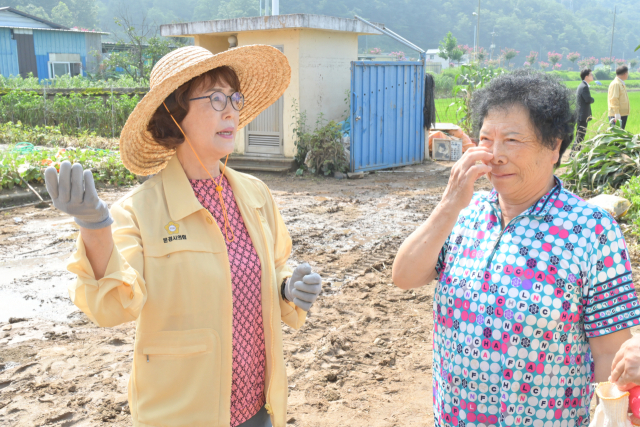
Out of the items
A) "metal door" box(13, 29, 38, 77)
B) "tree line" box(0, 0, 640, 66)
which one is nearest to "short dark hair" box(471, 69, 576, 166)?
"metal door" box(13, 29, 38, 77)

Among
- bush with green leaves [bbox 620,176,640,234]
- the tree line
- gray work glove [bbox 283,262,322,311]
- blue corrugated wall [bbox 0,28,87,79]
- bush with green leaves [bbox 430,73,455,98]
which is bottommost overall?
bush with green leaves [bbox 620,176,640,234]

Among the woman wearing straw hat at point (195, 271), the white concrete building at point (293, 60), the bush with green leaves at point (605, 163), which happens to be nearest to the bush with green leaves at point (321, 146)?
the white concrete building at point (293, 60)

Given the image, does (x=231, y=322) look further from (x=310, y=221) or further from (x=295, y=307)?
(x=310, y=221)

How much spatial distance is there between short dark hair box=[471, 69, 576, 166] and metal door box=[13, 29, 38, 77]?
31988 mm

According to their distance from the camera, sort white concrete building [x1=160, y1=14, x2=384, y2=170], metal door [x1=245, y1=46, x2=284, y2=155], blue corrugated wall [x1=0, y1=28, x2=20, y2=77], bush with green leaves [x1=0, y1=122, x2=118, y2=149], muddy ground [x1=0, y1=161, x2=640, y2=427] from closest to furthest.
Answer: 1. muddy ground [x1=0, y1=161, x2=640, y2=427]
2. white concrete building [x1=160, y1=14, x2=384, y2=170]
3. metal door [x1=245, y1=46, x2=284, y2=155]
4. bush with green leaves [x1=0, y1=122, x2=118, y2=149]
5. blue corrugated wall [x1=0, y1=28, x2=20, y2=77]

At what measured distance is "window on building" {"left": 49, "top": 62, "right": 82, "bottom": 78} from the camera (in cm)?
3036

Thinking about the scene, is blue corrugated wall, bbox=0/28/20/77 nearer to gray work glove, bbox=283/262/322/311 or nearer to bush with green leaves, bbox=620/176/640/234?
bush with green leaves, bbox=620/176/640/234


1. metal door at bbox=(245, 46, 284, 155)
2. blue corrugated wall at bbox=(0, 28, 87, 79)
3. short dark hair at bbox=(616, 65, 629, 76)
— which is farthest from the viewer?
blue corrugated wall at bbox=(0, 28, 87, 79)

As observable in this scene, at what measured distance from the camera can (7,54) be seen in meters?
27.9

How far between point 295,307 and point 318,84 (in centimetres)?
972

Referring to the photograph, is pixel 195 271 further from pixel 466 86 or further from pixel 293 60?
pixel 466 86

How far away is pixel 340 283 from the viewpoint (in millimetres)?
5285

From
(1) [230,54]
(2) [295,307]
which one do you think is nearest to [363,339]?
(2) [295,307]

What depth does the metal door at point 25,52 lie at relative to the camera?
28378 mm
